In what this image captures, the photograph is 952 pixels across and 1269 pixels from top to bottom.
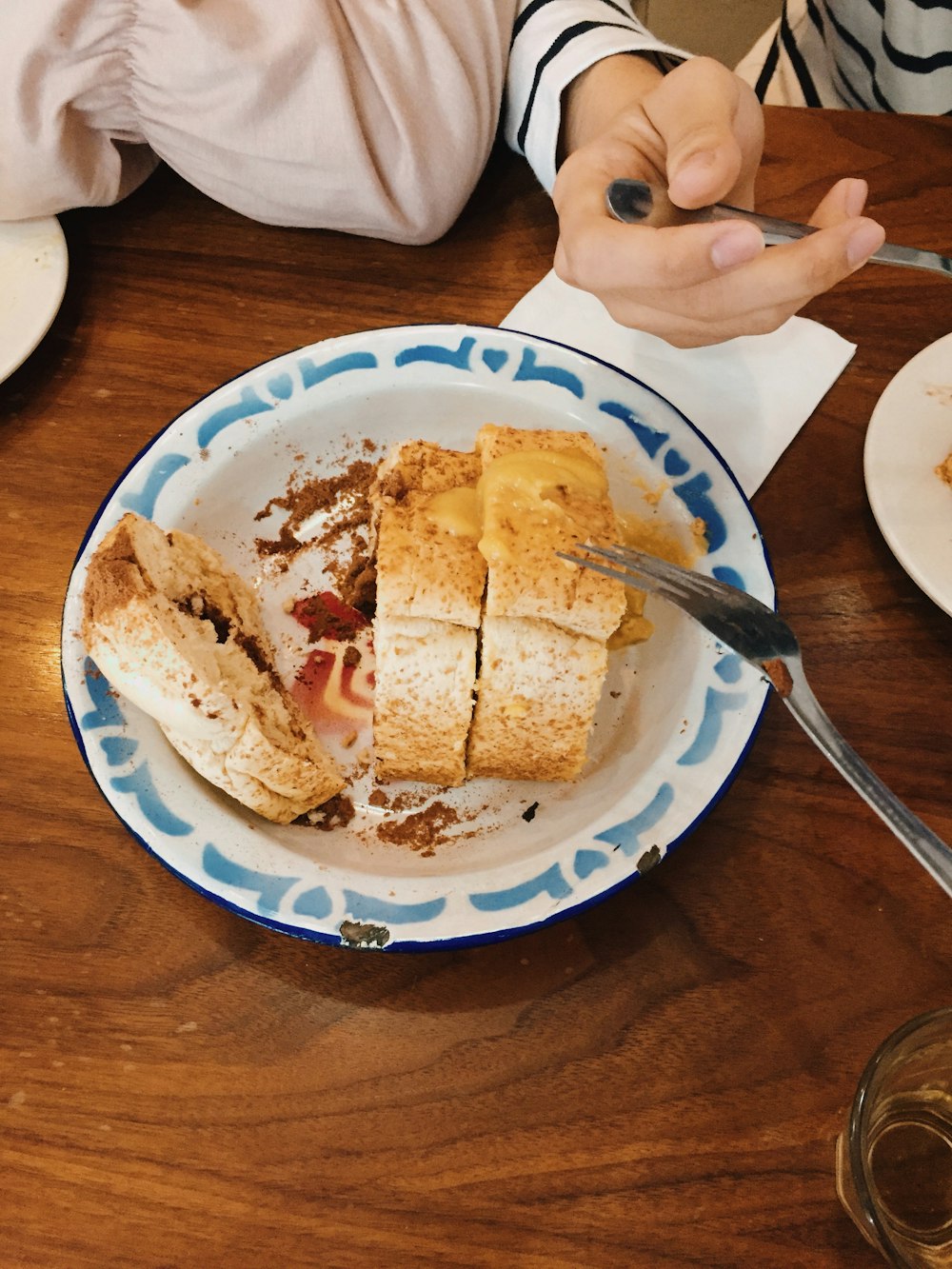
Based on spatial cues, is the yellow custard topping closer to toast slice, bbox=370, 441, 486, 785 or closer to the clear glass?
toast slice, bbox=370, 441, 486, 785

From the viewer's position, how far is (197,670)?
97cm

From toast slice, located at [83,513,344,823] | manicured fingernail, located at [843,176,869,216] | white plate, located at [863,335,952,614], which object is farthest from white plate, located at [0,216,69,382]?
white plate, located at [863,335,952,614]

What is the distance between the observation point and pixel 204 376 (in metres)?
1.35

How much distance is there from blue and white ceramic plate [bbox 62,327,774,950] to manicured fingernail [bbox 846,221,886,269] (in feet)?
1.07

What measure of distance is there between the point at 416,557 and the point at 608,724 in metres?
0.35

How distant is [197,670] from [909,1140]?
32.8 inches

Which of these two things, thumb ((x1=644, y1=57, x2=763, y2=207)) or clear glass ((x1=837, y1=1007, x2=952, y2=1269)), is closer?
clear glass ((x1=837, y1=1007, x2=952, y2=1269))

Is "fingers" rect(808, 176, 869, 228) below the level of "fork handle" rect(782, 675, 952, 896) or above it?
above

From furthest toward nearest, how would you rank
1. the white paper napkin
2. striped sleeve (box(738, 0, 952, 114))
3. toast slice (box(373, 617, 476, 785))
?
striped sleeve (box(738, 0, 952, 114)) < the white paper napkin < toast slice (box(373, 617, 476, 785))

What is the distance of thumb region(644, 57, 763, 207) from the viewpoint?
93cm

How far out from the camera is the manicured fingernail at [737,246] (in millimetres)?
845

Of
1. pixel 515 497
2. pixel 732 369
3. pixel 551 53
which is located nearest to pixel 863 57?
pixel 551 53

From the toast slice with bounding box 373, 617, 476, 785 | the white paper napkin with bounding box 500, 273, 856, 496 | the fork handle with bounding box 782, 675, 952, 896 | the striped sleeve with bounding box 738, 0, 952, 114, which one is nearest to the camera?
the fork handle with bounding box 782, 675, 952, 896

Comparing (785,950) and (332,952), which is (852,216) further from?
(332,952)
